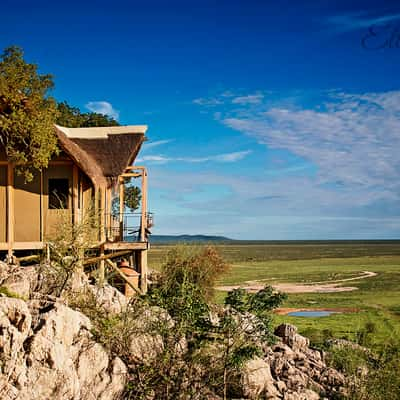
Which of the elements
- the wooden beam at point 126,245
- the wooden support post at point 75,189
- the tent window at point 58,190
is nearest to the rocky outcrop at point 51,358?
the wooden support post at point 75,189

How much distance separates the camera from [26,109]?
46.5ft

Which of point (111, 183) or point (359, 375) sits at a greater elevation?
point (111, 183)

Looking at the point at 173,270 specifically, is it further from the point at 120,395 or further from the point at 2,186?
the point at 120,395

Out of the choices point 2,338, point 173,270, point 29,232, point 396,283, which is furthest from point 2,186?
point 396,283

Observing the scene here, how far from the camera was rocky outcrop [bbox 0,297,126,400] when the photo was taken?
737 centimetres

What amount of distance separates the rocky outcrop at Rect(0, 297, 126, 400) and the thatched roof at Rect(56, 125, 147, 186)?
7.46 meters

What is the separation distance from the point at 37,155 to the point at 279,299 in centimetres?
755

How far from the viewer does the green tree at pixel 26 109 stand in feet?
44.9

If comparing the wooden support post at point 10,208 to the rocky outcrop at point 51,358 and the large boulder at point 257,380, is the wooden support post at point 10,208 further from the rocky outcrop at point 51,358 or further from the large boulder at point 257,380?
the large boulder at point 257,380

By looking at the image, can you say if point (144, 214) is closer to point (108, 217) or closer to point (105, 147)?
point (108, 217)

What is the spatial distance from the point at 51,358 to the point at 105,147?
35.9 feet

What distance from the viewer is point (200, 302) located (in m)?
11.1

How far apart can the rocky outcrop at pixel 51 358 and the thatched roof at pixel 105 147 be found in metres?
7.46

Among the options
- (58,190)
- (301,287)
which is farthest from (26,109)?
(301,287)
